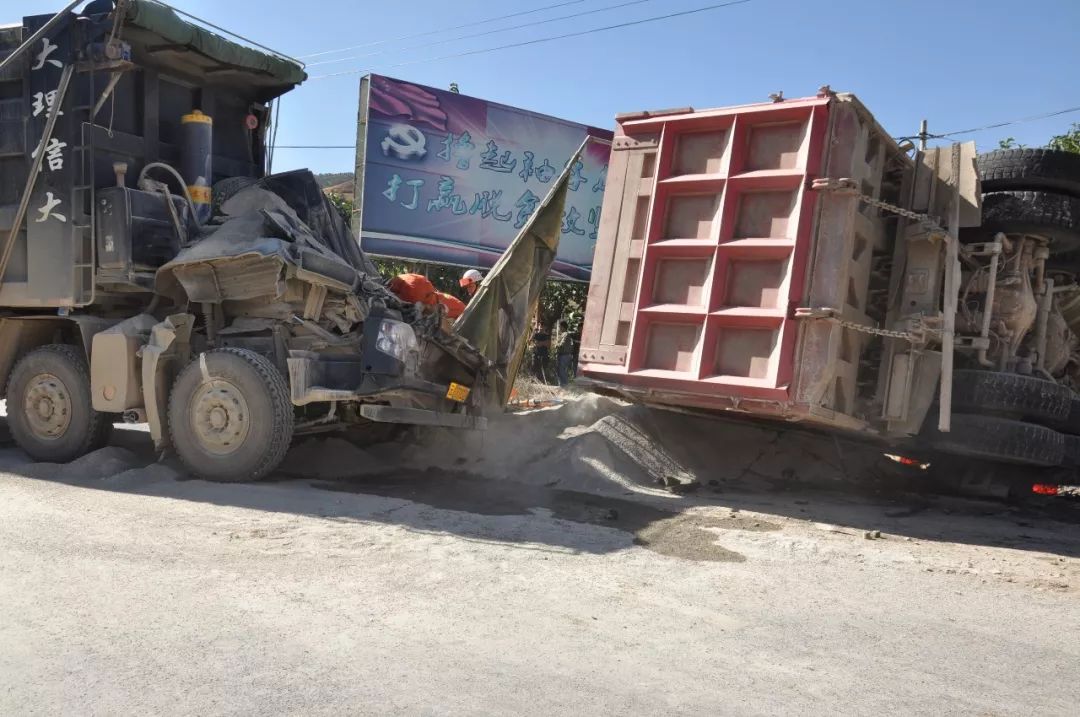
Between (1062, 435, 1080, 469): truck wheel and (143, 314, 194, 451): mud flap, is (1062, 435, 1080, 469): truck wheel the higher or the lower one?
the higher one

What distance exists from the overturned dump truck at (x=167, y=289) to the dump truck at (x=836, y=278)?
166 centimetres

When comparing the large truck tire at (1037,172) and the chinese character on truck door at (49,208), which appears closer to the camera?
the large truck tire at (1037,172)

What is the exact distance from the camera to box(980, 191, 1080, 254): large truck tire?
6238mm

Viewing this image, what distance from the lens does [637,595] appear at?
394 cm

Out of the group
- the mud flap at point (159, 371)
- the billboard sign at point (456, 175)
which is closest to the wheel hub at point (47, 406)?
the mud flap at point (159, 371)

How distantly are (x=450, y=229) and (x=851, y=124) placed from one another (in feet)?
27.5

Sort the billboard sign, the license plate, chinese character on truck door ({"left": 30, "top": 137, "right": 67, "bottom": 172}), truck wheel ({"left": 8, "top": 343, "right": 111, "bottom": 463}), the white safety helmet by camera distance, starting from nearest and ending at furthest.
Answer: chinese character on truck door ({"left": 30, "top": 137, "right": 67, "bottom": 172}) < the license plate < truck wheel ({"left": 8, "top": 343, "right": 111, "bottom": 463}) < the white safety helmet < the billboard sign

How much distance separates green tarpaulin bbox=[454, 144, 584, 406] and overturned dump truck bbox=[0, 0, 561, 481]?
6cm

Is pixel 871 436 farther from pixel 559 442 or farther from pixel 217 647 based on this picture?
pixel 217 647

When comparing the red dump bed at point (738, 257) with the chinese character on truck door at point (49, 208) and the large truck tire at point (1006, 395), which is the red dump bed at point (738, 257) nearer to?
the large truck tire at point (1006, 395)

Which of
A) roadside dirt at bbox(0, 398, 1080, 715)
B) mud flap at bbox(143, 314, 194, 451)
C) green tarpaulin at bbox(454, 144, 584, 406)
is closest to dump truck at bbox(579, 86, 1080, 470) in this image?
roadside dirt at bbox(0, 398, 1080, 715)

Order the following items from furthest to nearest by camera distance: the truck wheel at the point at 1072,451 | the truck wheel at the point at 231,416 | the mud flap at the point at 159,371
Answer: the mud flap at the point at 159,371, the truck wheel at the point at 1072,451, the truck wheel at the point at 231,416

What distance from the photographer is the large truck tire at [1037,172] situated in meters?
6.33

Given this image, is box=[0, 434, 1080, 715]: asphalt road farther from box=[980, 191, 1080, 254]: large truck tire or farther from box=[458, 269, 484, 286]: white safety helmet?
box=[458, 269, 484, 286]: white safety helmet
